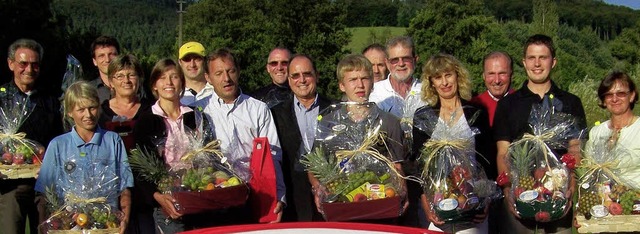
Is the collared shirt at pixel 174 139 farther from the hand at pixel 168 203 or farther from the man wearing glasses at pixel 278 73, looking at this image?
the man wearing glasses at pixel 278 73

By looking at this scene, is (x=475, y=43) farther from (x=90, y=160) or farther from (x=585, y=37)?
(x=90, y=160)

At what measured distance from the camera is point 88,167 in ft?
19.1

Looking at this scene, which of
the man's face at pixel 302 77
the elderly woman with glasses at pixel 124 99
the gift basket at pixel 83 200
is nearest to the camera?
the gift basket at pixel 83 200

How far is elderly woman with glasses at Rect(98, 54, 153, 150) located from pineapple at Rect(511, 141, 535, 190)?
2.92 m

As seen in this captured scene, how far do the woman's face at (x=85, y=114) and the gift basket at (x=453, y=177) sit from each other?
2.47 m

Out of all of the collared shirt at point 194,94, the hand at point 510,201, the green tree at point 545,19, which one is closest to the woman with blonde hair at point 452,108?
the hand at point 510,201

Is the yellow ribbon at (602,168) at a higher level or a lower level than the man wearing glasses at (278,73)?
lower

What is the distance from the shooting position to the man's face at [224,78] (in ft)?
20.7

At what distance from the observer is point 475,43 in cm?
4897

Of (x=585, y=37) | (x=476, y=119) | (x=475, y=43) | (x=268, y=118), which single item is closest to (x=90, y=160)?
(x=268, y=118)

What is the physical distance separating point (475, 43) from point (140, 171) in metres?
44.9

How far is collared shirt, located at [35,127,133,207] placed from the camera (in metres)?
5.72

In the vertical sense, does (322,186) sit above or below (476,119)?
below

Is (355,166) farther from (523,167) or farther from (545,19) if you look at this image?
(545,19)
